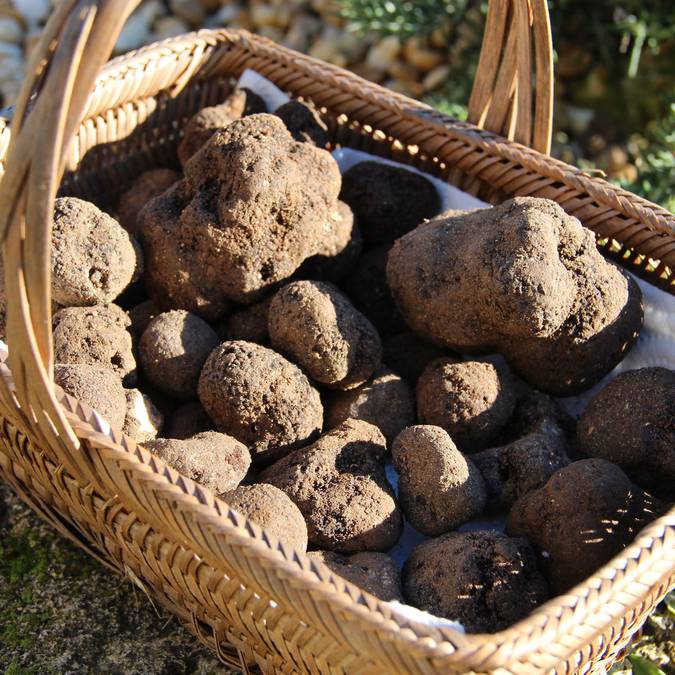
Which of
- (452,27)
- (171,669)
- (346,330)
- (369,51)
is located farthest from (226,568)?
(369,51)

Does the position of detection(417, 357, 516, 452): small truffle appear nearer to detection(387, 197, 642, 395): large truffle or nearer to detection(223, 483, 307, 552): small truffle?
detection(387, 197, 642, 395): large truffle

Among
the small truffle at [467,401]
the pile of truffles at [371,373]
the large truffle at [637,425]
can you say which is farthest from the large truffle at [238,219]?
the large truffle at [637,425]

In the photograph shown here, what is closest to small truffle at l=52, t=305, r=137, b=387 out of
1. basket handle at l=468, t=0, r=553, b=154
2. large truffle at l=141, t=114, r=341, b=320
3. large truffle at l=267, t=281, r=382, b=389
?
large truffle at l=141, t=114, r=341, b=320

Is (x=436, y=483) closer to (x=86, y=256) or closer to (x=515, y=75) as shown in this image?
(x=86, y=256)

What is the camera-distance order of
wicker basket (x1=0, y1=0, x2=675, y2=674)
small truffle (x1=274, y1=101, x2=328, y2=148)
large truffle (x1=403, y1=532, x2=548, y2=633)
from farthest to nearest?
small truffle (x1=274, y1=101, x2=328, y2=148) → large truffle (x1=403, y1=532, x2=548, y2=633) → wicker basket (x1=0, y1=0, x2=675, y2=674)

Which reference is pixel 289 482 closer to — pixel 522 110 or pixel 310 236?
pixel 310 236

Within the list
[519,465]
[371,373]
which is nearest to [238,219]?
[371,373]
